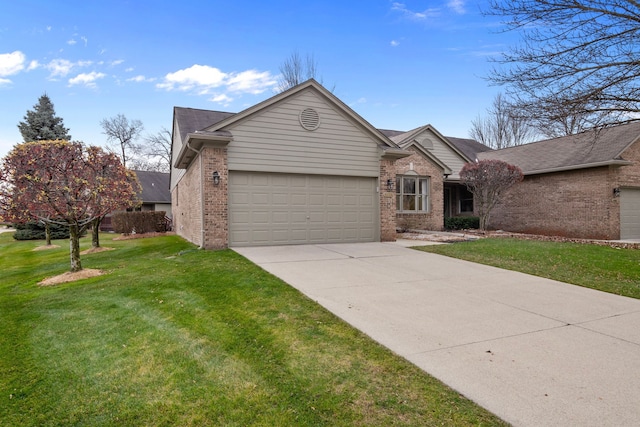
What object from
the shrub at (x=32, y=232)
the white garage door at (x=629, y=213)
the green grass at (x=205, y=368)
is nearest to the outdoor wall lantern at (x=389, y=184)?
the green grass at (x=205, y=368)

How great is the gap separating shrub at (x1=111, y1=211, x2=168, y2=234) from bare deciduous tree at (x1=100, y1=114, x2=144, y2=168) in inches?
753

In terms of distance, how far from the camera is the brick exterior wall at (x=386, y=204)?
12.4m

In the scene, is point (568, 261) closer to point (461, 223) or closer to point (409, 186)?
point (409, 186)

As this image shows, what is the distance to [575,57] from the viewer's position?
7.13m

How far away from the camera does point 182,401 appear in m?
2.74

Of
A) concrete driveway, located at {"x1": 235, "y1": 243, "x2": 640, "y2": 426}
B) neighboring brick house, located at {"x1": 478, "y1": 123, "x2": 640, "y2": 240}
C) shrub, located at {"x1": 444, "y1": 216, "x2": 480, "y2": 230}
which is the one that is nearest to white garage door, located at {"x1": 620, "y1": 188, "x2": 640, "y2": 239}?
neighboring brick house, located at {"x1": 478, "y1": 123, "x2": 640, "y2": 240}

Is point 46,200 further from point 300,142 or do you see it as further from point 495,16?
point 495,16

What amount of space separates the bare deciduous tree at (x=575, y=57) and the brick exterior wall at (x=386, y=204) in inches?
209

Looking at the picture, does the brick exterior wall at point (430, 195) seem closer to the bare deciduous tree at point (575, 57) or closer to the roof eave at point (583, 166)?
the roof eave at point (583, 166)

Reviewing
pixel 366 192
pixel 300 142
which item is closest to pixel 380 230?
pixel 366 192

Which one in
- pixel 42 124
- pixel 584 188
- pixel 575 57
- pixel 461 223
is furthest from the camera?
pixel 42 124

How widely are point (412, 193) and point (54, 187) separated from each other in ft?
45.9

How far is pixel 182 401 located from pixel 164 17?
14.3 metres

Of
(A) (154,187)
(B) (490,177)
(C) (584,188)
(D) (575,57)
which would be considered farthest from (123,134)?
(D) (575,57)
